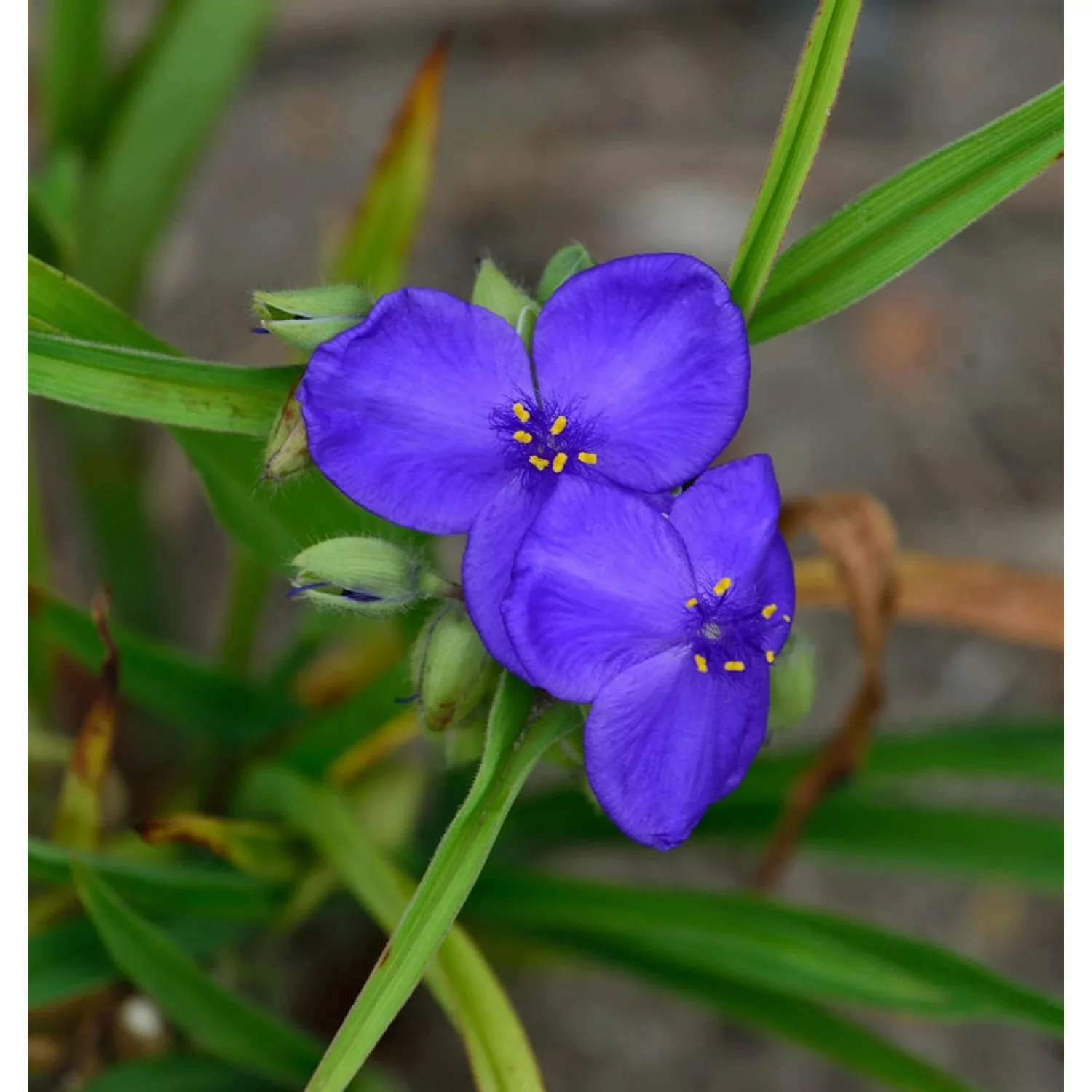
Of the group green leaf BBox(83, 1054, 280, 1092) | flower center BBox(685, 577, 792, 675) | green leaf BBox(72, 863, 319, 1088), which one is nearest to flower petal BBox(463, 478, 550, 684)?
flower center BBox(685, 577, 792, 675)

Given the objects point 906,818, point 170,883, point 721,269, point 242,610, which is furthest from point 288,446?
point 721,269

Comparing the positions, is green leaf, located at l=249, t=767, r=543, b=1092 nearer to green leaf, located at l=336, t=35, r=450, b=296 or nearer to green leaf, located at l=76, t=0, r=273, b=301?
green leaf, located at l=336, t=35, r=450, b=296

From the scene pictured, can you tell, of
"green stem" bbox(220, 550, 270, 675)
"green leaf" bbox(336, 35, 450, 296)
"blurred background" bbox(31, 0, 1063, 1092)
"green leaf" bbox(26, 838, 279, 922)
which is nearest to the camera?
"green leaf" bbox(26, 838, 279, 922)

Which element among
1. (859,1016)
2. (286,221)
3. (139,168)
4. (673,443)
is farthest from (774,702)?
(286,221)

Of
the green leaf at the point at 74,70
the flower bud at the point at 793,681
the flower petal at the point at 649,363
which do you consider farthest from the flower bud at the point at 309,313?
the green leaf at the point at 74,70

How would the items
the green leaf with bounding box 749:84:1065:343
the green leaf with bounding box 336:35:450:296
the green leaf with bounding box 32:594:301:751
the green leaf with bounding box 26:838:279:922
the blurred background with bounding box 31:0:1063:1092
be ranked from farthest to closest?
the blurred background with bounding box 31:0:1063:1092 < the green leaf with bounding box 336:35:450:296 < the green leaf with bounding box 32:594:301:751 < the green leaf with bounding box 26:838:279:922 < the green leaf with bounding box 749:84:1065:343

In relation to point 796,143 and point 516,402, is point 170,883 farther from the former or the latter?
point 796,143

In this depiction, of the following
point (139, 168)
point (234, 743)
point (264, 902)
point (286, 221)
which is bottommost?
point (264, 902)

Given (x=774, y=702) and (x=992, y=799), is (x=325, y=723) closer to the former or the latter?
(x=774, y=702)
